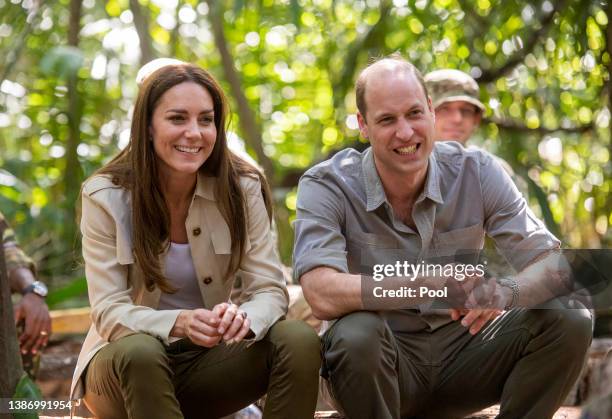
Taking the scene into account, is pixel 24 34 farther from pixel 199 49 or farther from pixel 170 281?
pixel 170 281

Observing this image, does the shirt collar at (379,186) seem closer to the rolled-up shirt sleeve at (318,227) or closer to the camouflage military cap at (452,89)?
the rolled-up shirt sleeve at (318,227)

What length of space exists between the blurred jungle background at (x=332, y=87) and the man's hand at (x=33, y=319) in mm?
2644

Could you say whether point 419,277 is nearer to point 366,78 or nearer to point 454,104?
point 366,78

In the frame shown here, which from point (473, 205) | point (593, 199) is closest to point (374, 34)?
point (593, 199)

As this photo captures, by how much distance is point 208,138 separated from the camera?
3291 millimetres

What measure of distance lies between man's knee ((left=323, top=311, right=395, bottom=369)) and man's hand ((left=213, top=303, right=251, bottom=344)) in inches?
11.0

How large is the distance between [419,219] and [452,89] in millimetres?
2016

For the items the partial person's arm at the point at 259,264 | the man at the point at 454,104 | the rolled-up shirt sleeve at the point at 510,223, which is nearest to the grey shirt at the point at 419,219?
the rolled-up shirt sleeve at the point at 510,223

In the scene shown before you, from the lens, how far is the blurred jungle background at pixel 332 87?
22.9 ft

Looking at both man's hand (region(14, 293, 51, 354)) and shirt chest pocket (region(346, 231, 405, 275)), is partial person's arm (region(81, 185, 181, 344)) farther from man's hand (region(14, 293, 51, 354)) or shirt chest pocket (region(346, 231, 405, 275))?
man's hand (region(14, 293, 51, 354))

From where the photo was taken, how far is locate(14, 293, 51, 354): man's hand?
4137mm

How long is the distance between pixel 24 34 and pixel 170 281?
4008 millimetres

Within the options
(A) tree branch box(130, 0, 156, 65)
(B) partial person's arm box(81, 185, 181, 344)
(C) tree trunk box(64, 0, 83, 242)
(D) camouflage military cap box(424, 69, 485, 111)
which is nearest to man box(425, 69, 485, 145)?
(D) camouflage military cap box(424, 69, 485, 111)

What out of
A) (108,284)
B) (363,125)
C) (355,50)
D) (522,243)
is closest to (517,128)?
(355,50)
